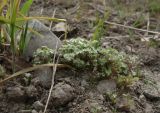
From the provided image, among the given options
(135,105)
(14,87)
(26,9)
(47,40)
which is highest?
A: (26,9)

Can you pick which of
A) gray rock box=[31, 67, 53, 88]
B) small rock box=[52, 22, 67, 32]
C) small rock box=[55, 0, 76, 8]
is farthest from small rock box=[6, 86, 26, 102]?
small rock box=[55, 0, 76, 8]

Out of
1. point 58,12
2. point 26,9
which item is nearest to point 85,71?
point 26,9

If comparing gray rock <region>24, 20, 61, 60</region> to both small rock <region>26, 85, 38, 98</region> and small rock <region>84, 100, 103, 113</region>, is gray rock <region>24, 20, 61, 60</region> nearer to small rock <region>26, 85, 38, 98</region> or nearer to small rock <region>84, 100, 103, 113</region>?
small rock <region>26, 85, 38, 98</region>

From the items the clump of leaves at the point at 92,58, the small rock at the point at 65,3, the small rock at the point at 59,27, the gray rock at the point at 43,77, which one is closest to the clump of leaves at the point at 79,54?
the clump of leaves at the point at 92,58

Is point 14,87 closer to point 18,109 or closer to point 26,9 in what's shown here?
point 18,109

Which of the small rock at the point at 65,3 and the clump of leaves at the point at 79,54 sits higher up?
the small rock at the point at 65,3

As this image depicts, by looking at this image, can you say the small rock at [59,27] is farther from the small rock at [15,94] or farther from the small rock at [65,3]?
the small rock at [15,94]
